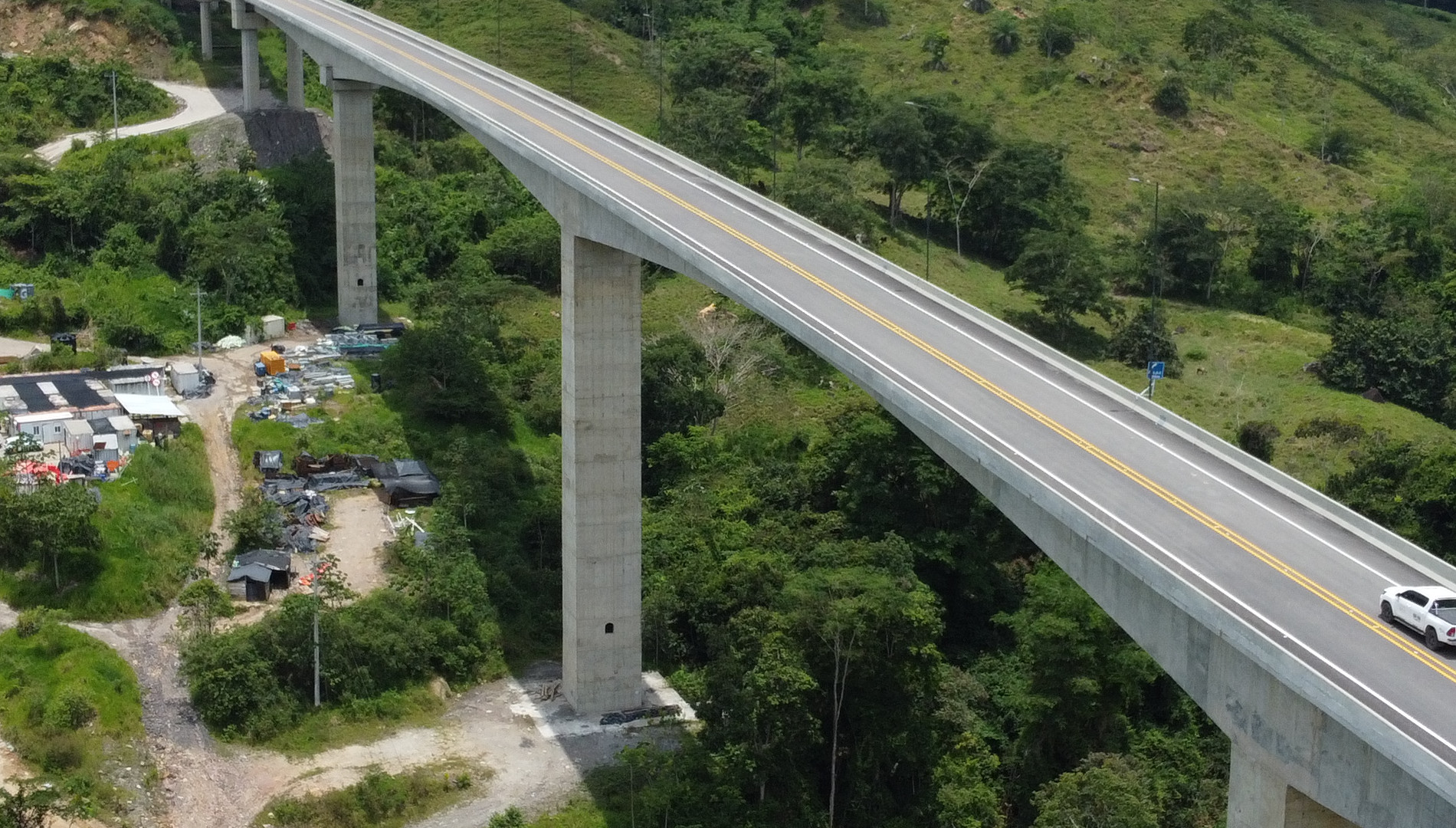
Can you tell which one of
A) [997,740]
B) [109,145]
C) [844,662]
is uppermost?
[109,145]

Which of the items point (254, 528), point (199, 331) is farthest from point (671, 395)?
point (199, 331)

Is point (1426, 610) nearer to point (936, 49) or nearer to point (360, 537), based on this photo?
point (360, 537)

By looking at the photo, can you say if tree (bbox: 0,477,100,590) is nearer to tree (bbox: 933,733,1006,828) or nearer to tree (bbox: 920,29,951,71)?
tree (bbox: 933,733,1006,828)

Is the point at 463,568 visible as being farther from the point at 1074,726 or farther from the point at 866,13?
the point at 866,13

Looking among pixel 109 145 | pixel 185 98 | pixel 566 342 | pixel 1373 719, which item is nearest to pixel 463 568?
pixel 566 342

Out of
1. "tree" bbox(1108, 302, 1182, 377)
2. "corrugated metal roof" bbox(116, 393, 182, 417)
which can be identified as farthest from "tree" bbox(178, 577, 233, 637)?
"tree" bbox(1108, 302, 1182, 377)

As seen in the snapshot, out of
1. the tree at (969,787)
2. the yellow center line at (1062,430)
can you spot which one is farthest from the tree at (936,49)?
the tree at (969,787)
